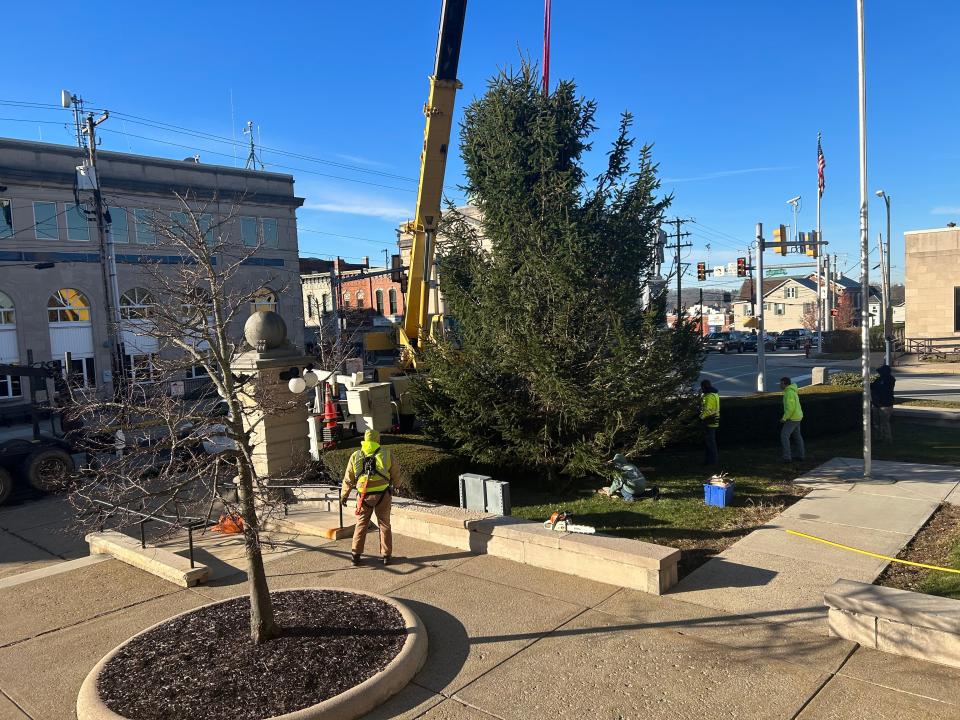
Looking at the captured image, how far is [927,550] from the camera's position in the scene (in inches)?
308

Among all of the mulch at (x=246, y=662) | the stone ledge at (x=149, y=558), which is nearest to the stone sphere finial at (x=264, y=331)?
the stone ledge at (x=149, y=558)

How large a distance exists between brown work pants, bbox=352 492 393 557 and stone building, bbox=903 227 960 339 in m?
47.2

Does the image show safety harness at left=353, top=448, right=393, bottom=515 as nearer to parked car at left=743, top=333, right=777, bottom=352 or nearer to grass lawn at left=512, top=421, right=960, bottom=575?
grass lawn at left=512, top=421, right=960, bottom=575

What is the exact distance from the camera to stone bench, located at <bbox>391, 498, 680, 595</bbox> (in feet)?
22.4

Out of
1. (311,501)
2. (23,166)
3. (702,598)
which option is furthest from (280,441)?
(23,166)

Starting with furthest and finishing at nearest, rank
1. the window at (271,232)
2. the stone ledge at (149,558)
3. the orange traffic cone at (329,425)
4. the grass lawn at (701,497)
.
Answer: the window at (271,232)
the orange traffic cone at (329,425)
the grass lawn at (701,497)
the stone ledge at (149,558)

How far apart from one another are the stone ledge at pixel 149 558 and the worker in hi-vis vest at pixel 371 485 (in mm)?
1800

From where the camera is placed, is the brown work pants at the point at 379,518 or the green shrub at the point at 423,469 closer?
the brown work pants at the point at 379,518

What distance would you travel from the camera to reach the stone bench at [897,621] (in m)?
5.15

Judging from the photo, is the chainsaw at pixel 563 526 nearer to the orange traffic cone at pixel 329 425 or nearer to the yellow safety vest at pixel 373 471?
the yellow safety vest at pixel 373 471

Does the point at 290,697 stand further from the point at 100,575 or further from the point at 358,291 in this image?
the point at 358,291

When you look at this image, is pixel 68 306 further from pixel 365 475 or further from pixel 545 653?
pixel 545 653

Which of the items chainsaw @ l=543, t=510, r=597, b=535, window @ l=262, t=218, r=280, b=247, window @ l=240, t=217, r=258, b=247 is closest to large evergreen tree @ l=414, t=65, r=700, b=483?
chainsaw @ l=543, t=510, r=597, b=535

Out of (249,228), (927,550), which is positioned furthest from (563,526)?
(249,228)
